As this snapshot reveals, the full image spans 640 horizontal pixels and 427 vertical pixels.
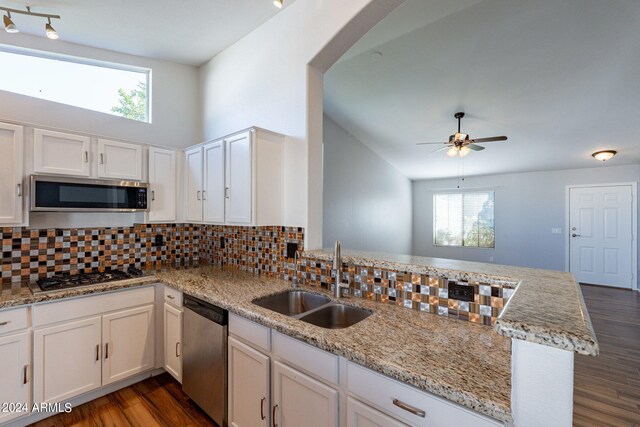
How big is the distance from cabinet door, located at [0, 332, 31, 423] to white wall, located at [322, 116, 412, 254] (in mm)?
3549

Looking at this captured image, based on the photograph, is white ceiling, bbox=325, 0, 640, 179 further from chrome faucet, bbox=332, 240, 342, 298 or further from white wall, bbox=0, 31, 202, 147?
chrome faucet, bbox=332, 240, 342, 298

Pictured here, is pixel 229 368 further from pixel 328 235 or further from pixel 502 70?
pixel 502 70

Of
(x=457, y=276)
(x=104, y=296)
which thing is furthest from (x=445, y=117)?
(x=104, y=296)

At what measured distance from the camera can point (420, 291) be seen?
1.65 metres

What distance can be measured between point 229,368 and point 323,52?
7.71 ft

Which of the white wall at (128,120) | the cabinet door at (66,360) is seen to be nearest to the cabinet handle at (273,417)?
the cabinet door at (66,360)

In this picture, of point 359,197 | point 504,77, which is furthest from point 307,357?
point 359,197

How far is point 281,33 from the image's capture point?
2514 millimetres

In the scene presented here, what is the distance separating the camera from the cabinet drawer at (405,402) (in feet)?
3.03

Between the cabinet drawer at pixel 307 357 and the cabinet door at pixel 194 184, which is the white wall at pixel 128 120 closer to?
the cabinet door at pixel 194 184

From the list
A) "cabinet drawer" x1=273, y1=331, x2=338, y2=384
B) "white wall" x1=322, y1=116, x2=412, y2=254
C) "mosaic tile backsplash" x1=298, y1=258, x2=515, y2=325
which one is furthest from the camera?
"white wall" x1=322, y1=116, x2=412, y2=254

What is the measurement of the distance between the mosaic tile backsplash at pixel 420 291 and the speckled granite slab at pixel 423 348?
55 mm

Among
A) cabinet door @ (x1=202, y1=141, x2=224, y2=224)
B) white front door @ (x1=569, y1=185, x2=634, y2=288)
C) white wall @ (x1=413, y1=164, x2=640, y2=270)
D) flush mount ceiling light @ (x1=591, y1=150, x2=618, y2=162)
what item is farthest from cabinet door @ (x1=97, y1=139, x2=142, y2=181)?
white front door @ (x1=569, y1=185, x2=634, y2=288)

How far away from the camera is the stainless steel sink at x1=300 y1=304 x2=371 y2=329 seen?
1734 millimetres
